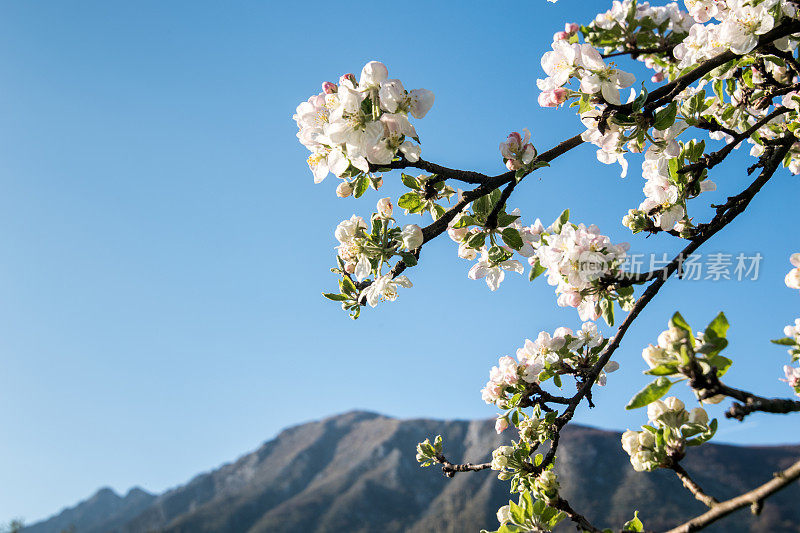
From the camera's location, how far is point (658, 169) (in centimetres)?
254

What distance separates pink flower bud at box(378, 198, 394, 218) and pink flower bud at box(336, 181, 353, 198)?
277mm

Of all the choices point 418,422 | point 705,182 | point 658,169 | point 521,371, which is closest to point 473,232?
point 521,371

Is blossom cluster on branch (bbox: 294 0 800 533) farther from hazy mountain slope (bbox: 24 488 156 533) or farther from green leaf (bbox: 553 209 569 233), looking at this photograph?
hazy mountain slope (bbox: 24 488 156 533)

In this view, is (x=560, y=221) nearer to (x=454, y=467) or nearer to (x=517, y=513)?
(x=517, y=513)

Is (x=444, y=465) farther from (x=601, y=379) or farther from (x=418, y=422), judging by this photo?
(x=418, y=422)

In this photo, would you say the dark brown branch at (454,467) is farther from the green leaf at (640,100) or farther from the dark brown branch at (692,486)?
the green leaf at (640,100)

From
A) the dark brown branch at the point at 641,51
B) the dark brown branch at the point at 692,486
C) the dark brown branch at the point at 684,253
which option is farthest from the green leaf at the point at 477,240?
the dark brown branch at the point at 692,486

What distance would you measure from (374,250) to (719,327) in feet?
3.78

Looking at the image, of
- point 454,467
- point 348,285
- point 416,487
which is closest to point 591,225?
point 348,285

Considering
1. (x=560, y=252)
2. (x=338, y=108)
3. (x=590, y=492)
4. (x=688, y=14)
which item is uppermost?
(x=688, y=14)

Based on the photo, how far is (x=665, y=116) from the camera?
211 cm

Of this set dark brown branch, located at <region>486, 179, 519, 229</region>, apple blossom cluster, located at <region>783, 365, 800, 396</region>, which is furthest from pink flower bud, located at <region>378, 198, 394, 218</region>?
apple blossom cluster, located at <region>783, 365, 800, 396</region>

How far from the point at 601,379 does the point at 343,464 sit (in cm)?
9584

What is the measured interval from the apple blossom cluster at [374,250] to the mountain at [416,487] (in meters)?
58.8
